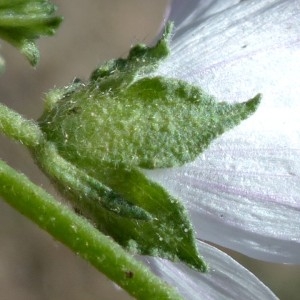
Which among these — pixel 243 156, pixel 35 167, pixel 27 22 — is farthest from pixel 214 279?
pixel 35 167

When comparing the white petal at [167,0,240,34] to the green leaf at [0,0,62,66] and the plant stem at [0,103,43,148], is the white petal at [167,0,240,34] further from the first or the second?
the plant stem at [0,103,43,148]

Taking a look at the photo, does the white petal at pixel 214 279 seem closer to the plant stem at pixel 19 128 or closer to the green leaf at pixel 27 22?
the plant stem at pixel 19 128

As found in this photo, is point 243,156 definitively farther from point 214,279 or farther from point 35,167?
point 35,167

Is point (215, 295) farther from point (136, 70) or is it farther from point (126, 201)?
point (136, 70)

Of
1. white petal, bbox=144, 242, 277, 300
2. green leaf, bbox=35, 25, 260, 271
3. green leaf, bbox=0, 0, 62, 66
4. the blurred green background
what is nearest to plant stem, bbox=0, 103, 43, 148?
green leaf, bbox=35, 25, 260, 271

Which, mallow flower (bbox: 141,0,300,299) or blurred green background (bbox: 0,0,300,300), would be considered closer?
mallow flower (bbox: 141,0,300,299)

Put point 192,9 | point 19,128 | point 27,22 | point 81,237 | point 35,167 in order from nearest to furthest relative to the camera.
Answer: point 81,237 < point 19,128 < point 27,22 < point 192,9 < point 35,167
